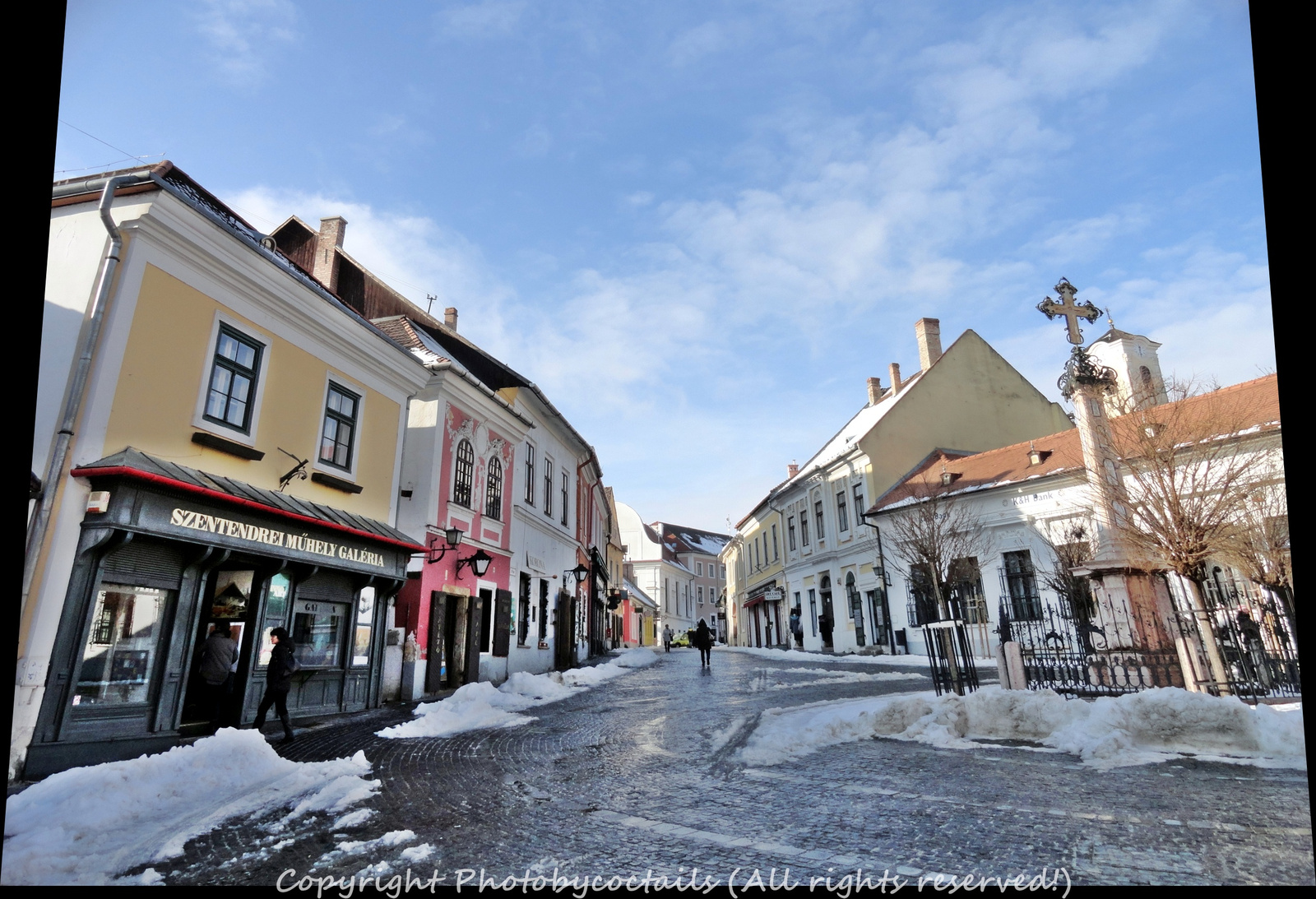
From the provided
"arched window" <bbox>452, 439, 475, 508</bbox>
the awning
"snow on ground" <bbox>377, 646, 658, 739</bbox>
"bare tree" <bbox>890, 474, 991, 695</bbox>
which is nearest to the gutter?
the awning

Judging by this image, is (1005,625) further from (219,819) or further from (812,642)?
(219,819)

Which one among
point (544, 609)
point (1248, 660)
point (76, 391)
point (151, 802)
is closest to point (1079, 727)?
point (1248, 660)

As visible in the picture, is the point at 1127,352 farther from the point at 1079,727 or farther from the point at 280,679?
the point at 280,679

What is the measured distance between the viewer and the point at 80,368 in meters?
7.69

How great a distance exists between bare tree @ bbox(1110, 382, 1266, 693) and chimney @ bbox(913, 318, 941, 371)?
22.1 meters

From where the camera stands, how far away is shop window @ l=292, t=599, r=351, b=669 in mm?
11023

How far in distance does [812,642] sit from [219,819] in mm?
30497

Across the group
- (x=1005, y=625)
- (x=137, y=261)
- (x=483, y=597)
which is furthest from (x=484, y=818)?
(x=1005, y=625)

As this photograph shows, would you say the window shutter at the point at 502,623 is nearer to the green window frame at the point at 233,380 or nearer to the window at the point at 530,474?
the window at the point at 530,474

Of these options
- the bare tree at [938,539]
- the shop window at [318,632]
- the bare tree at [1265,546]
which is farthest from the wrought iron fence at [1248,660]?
the shop window at [318,632]

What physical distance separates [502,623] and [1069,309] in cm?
1420

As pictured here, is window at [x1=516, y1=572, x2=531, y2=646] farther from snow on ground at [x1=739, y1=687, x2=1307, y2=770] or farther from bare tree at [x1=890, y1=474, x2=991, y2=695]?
snow on ground at [x1=739, y1=687, x2=1307, y2=770]

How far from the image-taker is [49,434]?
24.4 feet

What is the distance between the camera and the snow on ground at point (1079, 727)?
19.4ft
